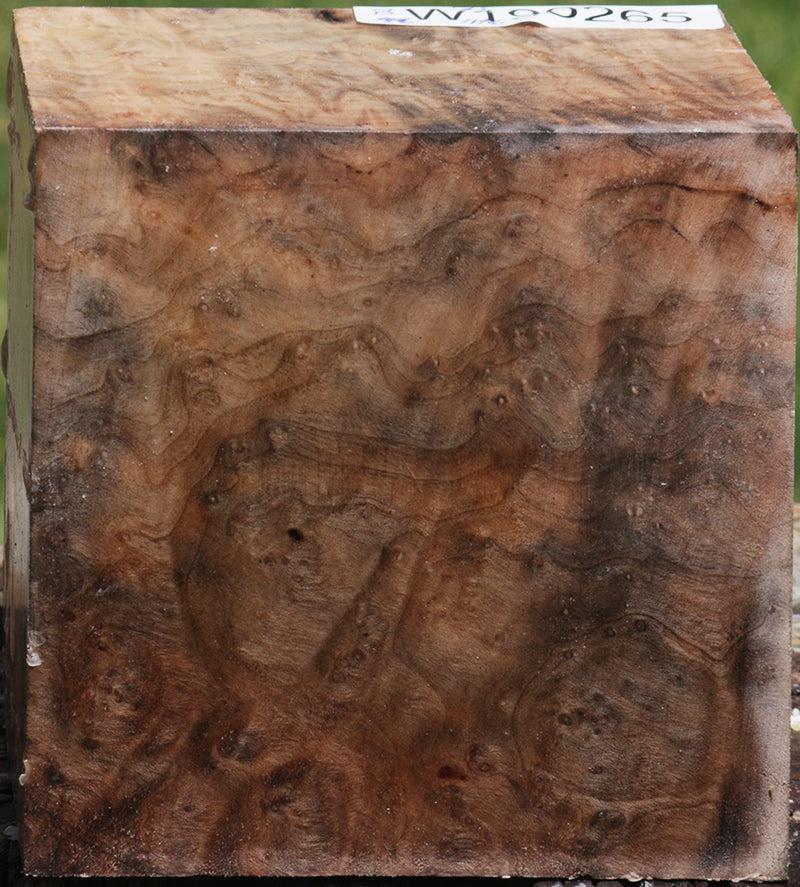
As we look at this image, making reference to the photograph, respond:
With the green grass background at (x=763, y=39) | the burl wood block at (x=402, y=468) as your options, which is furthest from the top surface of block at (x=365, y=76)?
the green grass background at (x=763, y=39)

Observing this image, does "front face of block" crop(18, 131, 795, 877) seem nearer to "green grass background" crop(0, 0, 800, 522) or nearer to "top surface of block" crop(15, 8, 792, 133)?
"top surface of block" crop(15, 8, 792, 133)

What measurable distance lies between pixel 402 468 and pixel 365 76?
1.62ft

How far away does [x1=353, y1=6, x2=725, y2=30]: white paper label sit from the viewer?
5.91 feet

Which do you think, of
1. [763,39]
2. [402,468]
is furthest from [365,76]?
[763,39]

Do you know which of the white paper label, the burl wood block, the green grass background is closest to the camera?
the burl wood block

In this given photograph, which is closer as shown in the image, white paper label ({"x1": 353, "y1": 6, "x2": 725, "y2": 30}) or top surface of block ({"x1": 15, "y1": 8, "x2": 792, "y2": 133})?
top surface of block ({"x1": 15, "y1": 8, "x2": 792, "y2": 133})

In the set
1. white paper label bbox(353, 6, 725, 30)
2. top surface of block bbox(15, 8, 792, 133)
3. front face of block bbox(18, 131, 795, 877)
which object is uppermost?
white paper label bbox(353, 6, 725, 30)

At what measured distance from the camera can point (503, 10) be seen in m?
1.86

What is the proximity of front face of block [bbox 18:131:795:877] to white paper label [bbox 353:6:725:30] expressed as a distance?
0.41 metres

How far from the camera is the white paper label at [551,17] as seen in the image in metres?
1.80

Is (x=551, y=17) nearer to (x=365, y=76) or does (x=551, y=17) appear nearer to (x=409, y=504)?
(x=365, y=76)

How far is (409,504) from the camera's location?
1525 millimetres

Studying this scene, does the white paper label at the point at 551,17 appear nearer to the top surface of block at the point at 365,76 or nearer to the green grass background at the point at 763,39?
the top surface of block at the point at 365,76

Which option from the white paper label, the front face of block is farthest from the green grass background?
the front face of block
